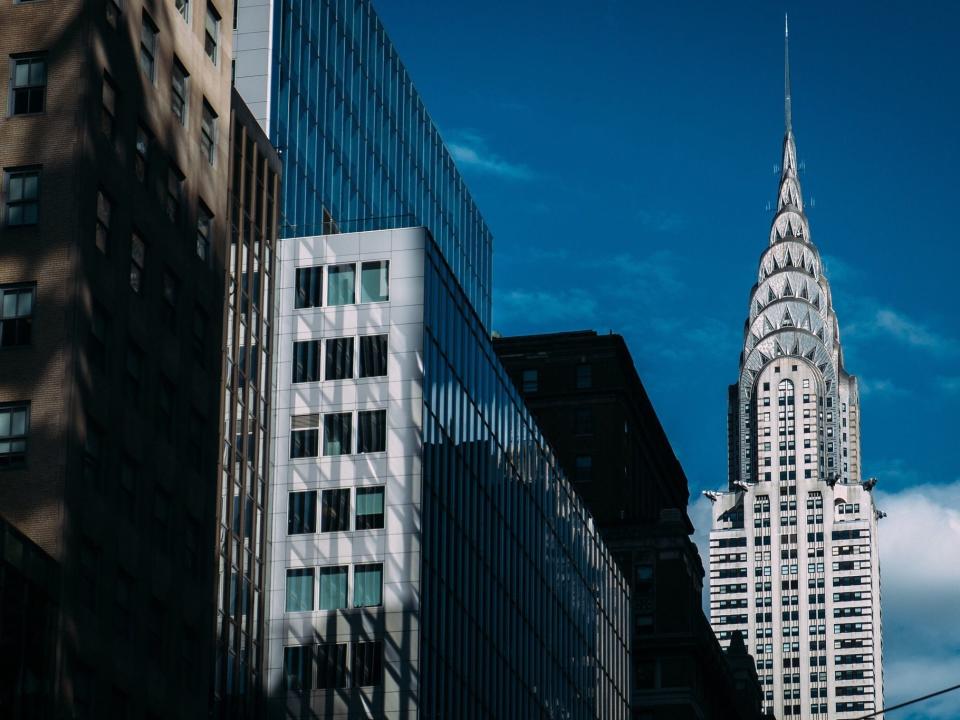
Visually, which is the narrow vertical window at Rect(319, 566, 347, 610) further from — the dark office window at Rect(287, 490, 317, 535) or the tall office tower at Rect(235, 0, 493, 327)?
the tall office tower at Rect(235, 0, 493, 327)

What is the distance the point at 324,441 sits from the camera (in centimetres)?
8888

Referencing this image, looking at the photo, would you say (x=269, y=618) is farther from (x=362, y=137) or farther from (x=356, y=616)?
(x=362, y=137)

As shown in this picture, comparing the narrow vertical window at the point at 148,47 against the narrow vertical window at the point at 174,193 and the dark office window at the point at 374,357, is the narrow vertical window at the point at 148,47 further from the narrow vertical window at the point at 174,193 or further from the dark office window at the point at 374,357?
the dark office window at the point at 374,357

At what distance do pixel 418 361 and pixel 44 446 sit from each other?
34.1 m

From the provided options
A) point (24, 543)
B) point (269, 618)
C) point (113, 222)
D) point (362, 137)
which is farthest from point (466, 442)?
point (24, 543)

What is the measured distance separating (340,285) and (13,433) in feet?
115

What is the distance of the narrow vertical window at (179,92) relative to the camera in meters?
66.1

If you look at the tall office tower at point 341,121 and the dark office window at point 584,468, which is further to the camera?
the dark office window at point 584,468

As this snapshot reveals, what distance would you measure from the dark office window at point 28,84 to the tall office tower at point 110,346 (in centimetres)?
5

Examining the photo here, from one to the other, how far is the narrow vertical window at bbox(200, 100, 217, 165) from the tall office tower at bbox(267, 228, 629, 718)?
2112 centimetres

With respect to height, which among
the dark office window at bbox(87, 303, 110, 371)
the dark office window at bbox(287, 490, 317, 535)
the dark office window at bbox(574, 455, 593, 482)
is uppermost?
the dark office window at bbox(574, 455, 593, 482)

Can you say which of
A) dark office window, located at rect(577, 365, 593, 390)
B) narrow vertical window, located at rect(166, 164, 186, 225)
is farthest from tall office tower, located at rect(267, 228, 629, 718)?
dark office window, located at rect(577, 365, 593, 390)

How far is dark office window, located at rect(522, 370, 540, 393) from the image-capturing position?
16762cm

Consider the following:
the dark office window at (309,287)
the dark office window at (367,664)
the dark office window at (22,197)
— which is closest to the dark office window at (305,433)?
the dark office window at (309,287)
